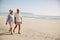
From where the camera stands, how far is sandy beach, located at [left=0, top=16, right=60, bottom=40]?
5.24 feet

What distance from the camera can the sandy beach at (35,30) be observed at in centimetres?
160

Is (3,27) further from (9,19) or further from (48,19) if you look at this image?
(48,19)

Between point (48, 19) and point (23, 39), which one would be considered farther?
point (48, 19)

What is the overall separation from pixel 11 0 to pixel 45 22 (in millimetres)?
448

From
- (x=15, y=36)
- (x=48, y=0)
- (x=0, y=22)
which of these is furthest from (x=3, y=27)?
(x=48, y=0)

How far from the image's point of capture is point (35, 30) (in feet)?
5.53

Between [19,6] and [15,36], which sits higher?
[19,6]

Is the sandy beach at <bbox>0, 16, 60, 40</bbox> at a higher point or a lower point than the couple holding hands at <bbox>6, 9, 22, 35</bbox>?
lower

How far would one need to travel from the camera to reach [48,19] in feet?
5.73

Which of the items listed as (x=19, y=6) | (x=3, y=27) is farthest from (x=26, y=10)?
(x=3, y=27)

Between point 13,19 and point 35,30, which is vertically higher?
point 13,19

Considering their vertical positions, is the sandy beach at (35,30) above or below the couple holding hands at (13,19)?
below

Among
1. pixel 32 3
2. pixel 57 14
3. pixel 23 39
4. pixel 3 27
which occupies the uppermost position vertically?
pixel 32 3

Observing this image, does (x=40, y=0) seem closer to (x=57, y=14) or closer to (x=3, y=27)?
(x=57, y=14)
